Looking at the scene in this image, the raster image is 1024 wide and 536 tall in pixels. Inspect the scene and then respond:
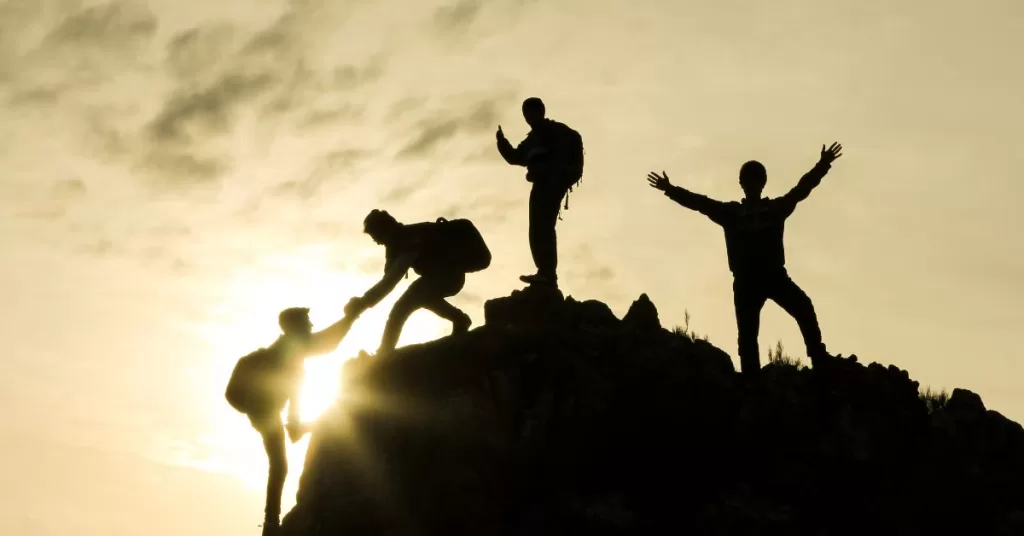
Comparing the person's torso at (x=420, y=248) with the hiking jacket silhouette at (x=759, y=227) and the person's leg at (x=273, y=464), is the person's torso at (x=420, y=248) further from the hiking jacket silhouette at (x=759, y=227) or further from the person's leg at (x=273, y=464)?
the hiking jacket silhouette at (x=759, y=227)

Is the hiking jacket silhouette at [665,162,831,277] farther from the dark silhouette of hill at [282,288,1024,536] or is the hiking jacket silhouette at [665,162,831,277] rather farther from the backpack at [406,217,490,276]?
the backpack at [406,217,490,276]

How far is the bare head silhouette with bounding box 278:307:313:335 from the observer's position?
12688mm

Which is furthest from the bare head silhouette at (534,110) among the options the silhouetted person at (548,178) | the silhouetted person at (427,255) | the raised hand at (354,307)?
the raised hand at (354,307)

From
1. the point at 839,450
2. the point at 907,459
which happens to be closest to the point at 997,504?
the point at 907,459

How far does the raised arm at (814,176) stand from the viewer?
1420 cm

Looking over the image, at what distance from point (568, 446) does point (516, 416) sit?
734mm

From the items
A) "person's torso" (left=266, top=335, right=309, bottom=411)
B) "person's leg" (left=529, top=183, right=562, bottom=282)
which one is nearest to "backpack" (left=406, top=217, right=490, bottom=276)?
"person's leg" (left=529, top=183, right=562, bottom=282)

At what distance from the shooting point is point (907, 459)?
43.3 feet

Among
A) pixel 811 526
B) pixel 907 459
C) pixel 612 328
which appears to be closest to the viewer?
pixel 811 526

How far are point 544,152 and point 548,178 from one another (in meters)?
0.37

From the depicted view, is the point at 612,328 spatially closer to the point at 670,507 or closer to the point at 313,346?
the point at 670,507

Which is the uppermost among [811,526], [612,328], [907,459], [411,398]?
[612,328]

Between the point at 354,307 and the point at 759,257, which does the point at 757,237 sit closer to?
the point at 759,257

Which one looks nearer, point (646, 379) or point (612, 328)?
point (646, 379)
